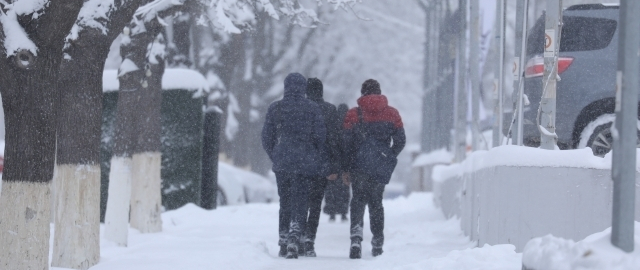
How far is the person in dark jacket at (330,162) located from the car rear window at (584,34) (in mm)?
2547

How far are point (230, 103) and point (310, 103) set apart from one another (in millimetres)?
24077

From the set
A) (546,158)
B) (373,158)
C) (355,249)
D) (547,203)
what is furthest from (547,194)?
(355,249)

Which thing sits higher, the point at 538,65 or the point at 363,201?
the point at 538,65

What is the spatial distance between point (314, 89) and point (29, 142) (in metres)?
3.80

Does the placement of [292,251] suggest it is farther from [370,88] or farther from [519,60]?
[519,60]

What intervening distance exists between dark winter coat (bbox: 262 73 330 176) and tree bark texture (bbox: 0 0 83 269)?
9.28 ft

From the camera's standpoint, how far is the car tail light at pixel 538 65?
1154 centimetres

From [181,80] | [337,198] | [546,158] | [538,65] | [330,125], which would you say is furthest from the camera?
[337,198]

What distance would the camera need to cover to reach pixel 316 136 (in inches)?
405

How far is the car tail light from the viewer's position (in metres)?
11.5

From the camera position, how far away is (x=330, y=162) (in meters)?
10.5

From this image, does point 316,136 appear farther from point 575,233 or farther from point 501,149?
point 575,233

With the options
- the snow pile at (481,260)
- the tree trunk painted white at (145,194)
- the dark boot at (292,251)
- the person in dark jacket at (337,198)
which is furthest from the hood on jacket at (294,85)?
the person in dark jacket at (337,198)

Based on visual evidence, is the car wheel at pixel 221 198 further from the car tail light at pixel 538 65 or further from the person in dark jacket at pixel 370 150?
the person in dark jacket at pixel 370 150
